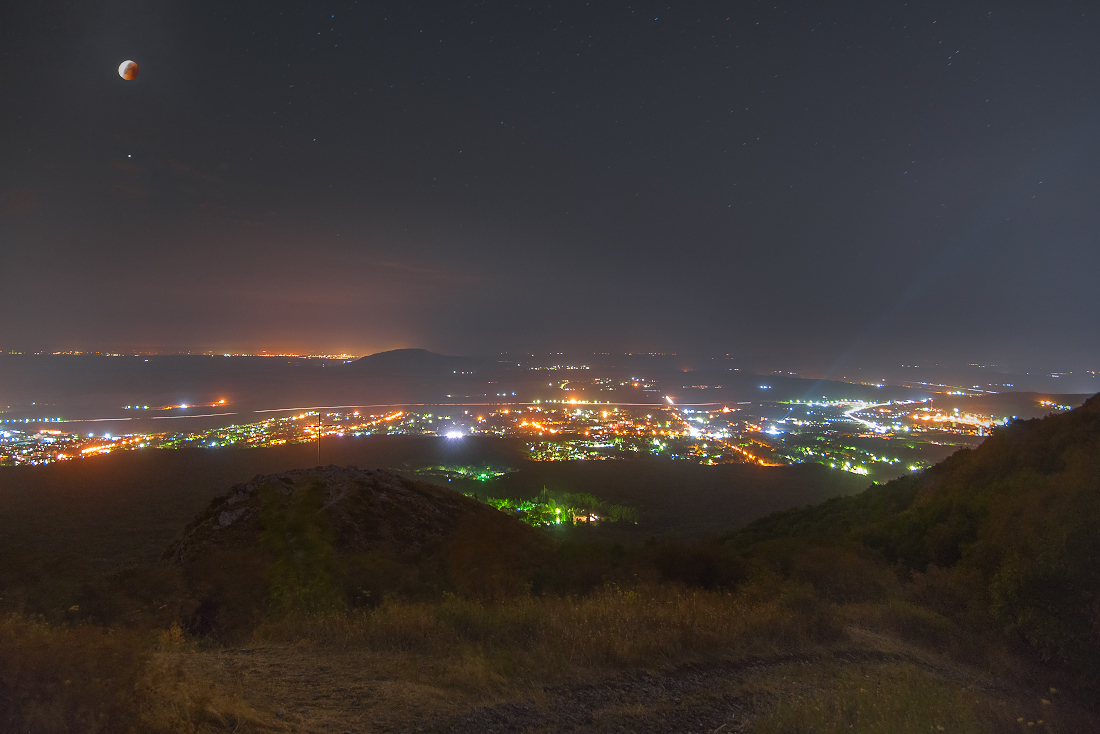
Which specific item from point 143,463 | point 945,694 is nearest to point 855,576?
point 945,694

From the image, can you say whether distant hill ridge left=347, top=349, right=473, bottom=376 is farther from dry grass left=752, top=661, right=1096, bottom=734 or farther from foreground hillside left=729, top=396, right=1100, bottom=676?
dry grass left=752, top=661, right=1096, bottom=734

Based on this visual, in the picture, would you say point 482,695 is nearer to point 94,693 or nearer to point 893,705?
point 94,693

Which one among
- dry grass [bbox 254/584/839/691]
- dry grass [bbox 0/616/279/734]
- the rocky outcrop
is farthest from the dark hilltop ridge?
dry grass [bbox 0/616/279/734]

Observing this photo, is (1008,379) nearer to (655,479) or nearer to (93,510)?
(655,479)

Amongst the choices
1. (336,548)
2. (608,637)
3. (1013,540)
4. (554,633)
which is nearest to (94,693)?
(554,633)

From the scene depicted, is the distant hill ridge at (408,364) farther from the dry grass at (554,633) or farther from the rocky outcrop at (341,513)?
the dry grass at (554,633)

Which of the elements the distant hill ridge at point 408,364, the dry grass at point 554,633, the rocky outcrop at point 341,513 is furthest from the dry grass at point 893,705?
the distant hill ridge at point 408,364
